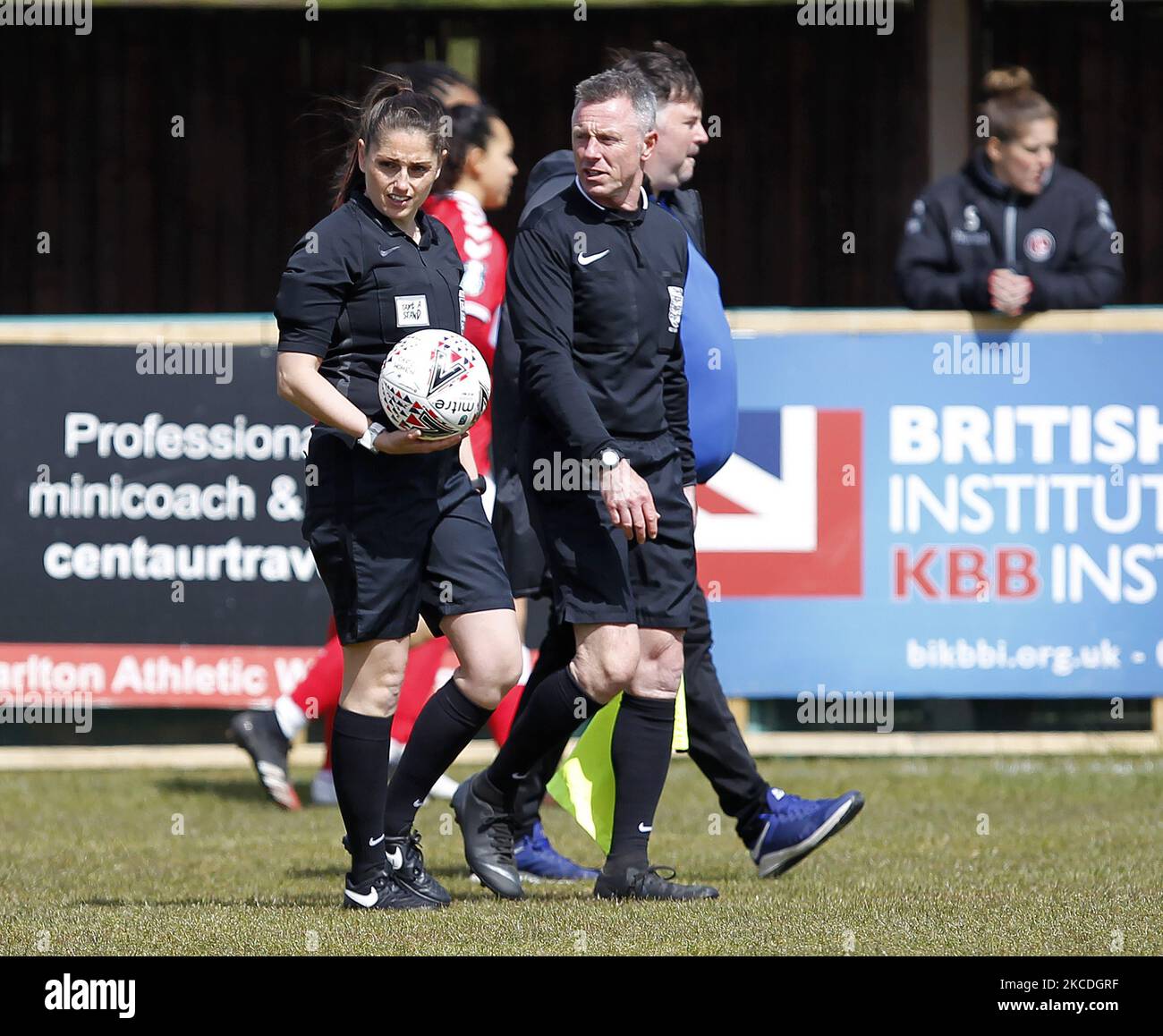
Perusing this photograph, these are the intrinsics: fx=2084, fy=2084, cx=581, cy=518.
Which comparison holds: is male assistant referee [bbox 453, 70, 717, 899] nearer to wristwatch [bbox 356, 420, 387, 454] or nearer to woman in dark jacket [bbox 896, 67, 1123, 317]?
wristwatch [bbox 356, 420, 387, 454]

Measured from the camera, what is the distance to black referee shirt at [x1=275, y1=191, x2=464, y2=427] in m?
5.12

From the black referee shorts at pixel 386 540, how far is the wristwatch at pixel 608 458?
0.39 m

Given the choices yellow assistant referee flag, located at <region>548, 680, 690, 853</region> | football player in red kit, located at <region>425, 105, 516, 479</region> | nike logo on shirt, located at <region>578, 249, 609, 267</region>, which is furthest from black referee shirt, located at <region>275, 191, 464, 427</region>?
football player in red kit, located at <region>425, 105, 516, 479</region>

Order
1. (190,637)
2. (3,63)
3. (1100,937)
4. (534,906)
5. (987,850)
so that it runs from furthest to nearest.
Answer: (3,63) < (190,637) < (987,850) < (534,906) < (1100,937)

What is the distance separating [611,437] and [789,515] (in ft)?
10.7

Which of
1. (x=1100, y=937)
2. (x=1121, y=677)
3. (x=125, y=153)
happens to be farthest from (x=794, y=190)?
(x=1100, y=937)

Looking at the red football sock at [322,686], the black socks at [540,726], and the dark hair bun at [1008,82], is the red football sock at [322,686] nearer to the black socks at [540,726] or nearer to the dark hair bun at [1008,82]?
the black socks at [540,726]

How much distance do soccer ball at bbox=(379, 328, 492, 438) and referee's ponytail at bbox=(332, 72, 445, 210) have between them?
53 centimetres

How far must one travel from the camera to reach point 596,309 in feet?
18.1

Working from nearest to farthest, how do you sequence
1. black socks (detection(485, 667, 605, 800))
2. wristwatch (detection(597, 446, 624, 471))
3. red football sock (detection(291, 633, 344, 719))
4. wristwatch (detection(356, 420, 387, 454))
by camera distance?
wristwatch (detection(356, 420, 387, 454))
wristwatch (detection(597, 446, 624, 471))
black socks (detection(485, 667, 605, 800))
red football sock (detection(291, 633, 344, 719))

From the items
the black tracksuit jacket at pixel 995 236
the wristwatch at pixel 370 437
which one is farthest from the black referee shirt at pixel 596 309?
the black tracksuit jacket at pixel 995 236

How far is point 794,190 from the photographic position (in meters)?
12.6

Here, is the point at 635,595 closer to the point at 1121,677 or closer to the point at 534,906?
the point at 534,906

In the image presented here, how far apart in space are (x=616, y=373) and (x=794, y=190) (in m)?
7.30
